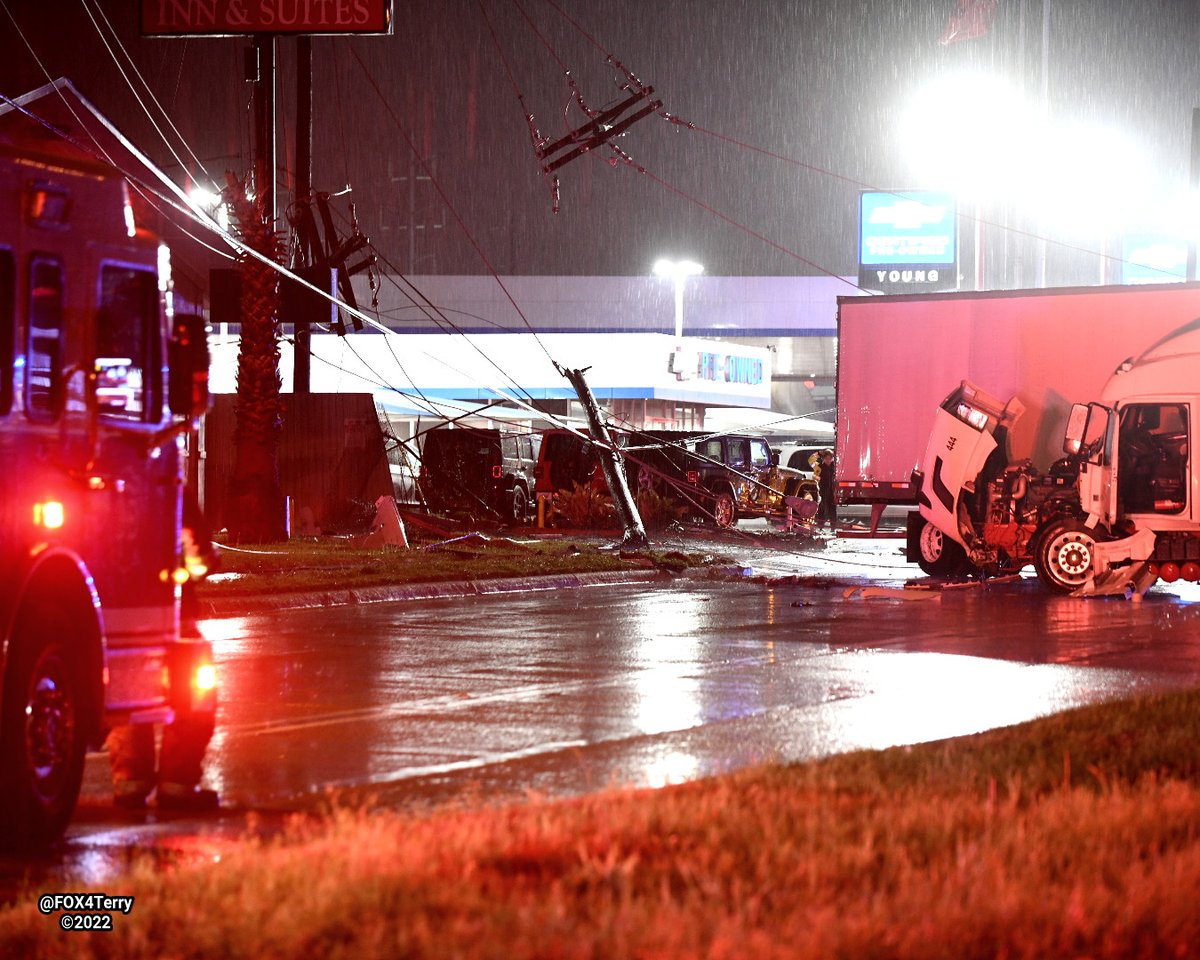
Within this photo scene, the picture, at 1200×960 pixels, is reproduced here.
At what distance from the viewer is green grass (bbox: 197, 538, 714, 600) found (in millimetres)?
20453

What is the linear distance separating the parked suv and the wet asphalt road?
16323 mm

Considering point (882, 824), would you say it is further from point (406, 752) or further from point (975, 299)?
point (975, 299)

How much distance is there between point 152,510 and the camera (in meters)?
8.21

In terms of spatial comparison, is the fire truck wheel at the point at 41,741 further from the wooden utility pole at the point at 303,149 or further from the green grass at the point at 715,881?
the wooden utility pole at the point at 303,149

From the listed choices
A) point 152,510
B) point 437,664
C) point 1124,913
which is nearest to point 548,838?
point 1124,913

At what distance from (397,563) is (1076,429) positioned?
348 inches

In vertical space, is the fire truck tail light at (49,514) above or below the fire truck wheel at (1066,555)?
above

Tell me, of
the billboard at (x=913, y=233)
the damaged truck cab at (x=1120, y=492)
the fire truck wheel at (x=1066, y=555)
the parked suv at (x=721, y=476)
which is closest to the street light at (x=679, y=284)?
the billboard at (x=913, y=233)

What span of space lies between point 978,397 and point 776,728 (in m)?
14.3

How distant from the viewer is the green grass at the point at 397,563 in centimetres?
2045

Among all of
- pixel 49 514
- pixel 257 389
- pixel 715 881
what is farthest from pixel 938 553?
pixel 715 881

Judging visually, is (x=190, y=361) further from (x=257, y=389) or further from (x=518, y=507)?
(x=518, y=507)

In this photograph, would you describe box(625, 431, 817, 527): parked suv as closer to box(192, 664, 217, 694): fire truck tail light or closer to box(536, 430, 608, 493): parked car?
box(536, 430, 608, 493): parked car

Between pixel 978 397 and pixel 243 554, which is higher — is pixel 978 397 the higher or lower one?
the higher one
